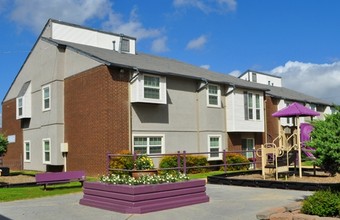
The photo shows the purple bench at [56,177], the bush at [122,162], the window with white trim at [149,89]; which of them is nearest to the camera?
the purple bench at [56,177]

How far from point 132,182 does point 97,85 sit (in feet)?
40.8

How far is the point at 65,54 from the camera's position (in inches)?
1009

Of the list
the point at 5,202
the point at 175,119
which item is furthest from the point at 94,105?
the point at 5,202

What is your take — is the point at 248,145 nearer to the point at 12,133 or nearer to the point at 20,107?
the point at 20,107

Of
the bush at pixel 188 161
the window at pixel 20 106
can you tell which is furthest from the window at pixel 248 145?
the window at pixel 20 106

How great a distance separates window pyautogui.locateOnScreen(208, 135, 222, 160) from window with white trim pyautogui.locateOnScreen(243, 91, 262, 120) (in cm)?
285

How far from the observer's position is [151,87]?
22.7 m

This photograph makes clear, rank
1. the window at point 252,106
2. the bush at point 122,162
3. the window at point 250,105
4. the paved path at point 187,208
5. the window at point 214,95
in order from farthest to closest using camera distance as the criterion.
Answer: the window at point 250,105
the window at point 252,106
the window at point 214,95
the bush at point 122,162
the paved path at point 187,208

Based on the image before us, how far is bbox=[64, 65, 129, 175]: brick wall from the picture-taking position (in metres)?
21.5

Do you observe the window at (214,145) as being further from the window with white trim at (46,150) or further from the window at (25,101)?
the window at (25,101)

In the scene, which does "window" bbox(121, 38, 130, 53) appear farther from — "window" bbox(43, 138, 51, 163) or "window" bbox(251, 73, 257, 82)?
"window" bbox(251, 73, 257, 82)

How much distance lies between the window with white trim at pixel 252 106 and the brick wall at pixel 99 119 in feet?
32.3

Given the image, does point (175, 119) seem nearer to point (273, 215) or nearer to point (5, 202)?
point (5, 202)

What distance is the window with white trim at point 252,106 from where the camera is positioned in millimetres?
28516
